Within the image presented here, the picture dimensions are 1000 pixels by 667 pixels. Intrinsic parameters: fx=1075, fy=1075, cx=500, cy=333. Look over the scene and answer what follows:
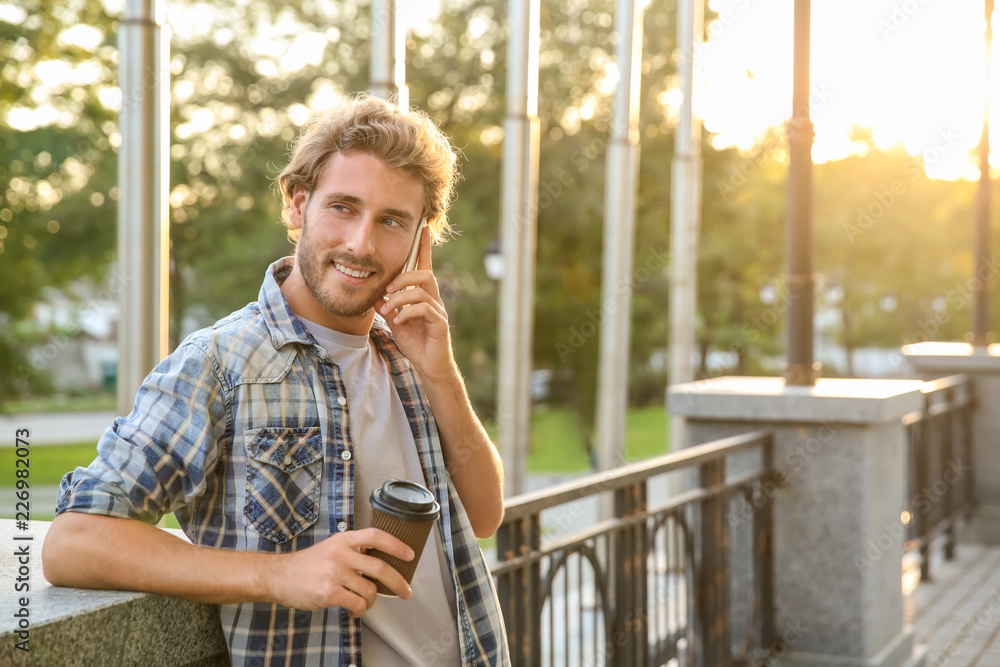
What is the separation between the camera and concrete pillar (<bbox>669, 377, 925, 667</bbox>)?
490cm

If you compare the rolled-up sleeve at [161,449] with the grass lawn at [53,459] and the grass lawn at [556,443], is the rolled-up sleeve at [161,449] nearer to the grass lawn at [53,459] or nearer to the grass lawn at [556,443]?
the grass lawn at [556,443]

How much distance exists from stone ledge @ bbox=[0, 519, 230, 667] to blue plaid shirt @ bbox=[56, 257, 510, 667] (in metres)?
0.07

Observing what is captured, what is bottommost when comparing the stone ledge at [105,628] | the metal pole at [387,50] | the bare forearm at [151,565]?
the stone ledge at [105,628]

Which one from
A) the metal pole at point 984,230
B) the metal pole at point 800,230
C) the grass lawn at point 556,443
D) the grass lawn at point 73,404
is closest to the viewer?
the metal pole at point 800,230

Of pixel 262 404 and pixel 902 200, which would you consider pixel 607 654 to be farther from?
pixel 902 200

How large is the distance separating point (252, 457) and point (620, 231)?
10799 mm

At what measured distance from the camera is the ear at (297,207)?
2.13 m

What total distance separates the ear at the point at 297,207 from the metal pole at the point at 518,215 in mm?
8056

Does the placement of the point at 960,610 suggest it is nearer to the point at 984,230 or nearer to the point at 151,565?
the point at 984,230

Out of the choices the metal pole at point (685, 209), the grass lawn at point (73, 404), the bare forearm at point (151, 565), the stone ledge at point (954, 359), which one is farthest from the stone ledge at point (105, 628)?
the grass lawn at point (73, 404)

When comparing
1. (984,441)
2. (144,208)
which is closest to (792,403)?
(144,208)
